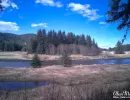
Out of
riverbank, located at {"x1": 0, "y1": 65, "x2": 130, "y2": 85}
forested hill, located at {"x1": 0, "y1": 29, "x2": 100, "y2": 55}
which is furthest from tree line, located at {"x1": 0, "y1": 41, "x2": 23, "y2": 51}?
riverbank, located at {"x1": 0, "y1": 65, "x2": 130, "y2": 85}

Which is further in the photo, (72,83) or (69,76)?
(69,76)

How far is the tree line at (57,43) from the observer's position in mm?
108000

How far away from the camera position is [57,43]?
118 meters

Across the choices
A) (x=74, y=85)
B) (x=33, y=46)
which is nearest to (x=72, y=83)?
(x=74, y=85)

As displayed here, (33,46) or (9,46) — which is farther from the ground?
(9,46)

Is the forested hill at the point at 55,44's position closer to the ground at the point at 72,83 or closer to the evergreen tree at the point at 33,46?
the evergreen tree at the point at 33,46

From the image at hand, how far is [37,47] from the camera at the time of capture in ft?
353

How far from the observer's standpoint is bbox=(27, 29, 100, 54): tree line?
108000 millimetres

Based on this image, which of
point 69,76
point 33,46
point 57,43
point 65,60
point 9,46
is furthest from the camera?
point 9,46

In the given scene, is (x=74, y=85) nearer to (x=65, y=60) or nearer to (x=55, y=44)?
(x=65, y=60)

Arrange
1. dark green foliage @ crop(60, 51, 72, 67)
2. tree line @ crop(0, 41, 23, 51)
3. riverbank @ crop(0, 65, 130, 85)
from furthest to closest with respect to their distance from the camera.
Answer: tree line @ crop(0, 41, 23, 51) → dark green foliage @ crop(60, 51, 72, 67) → riverbank @ crop(0, 65, 130, 85)

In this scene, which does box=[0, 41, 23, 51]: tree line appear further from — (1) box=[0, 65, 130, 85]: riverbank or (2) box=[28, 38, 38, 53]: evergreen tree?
(1) box=[0, 65, 130, 85]: riverbank

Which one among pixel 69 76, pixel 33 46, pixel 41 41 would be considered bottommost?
pixel 69 76

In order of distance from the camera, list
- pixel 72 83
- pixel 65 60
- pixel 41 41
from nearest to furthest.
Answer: pixel 72 83
pixel 65 60
pixel 41 41
